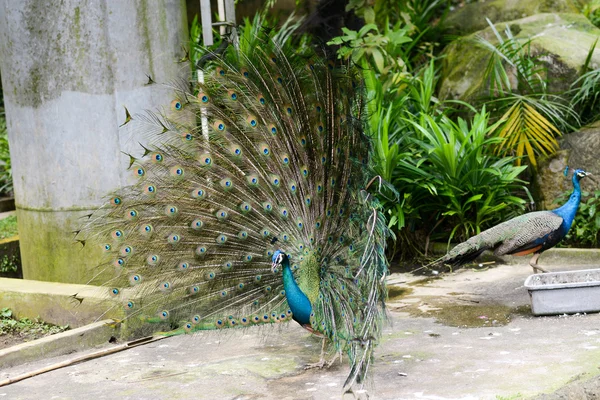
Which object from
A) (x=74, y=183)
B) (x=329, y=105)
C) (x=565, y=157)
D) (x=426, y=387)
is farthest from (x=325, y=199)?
(x=565, y=157)

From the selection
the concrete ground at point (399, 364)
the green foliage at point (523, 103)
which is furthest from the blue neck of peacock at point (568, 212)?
the green foliage at point (523, 103)

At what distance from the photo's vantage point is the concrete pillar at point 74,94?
→ 7266 mm

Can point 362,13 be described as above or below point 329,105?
above

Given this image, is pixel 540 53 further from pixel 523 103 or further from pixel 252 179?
pixel 252 179

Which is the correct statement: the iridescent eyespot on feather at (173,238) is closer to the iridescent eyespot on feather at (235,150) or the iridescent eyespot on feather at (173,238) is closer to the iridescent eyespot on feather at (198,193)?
the iridescent eyespot on feather at (198,193)

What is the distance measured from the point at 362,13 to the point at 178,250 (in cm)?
523

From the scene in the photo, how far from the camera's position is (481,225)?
28.4ft

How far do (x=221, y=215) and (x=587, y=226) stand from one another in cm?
442

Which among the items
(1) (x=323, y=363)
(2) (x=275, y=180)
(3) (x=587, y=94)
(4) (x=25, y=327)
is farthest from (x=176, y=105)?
(3) (x=587, y=94)

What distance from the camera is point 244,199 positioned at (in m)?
5.67

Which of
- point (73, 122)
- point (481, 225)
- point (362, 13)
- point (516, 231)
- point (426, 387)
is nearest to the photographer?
point (426, 387)

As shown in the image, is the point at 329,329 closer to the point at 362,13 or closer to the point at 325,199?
the point at 325,199

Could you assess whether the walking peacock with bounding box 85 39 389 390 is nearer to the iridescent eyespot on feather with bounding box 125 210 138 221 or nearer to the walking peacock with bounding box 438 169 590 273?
the iridescent eyespot on feather with bounding box 125 210 138 221

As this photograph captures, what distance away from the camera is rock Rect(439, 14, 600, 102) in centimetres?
958
